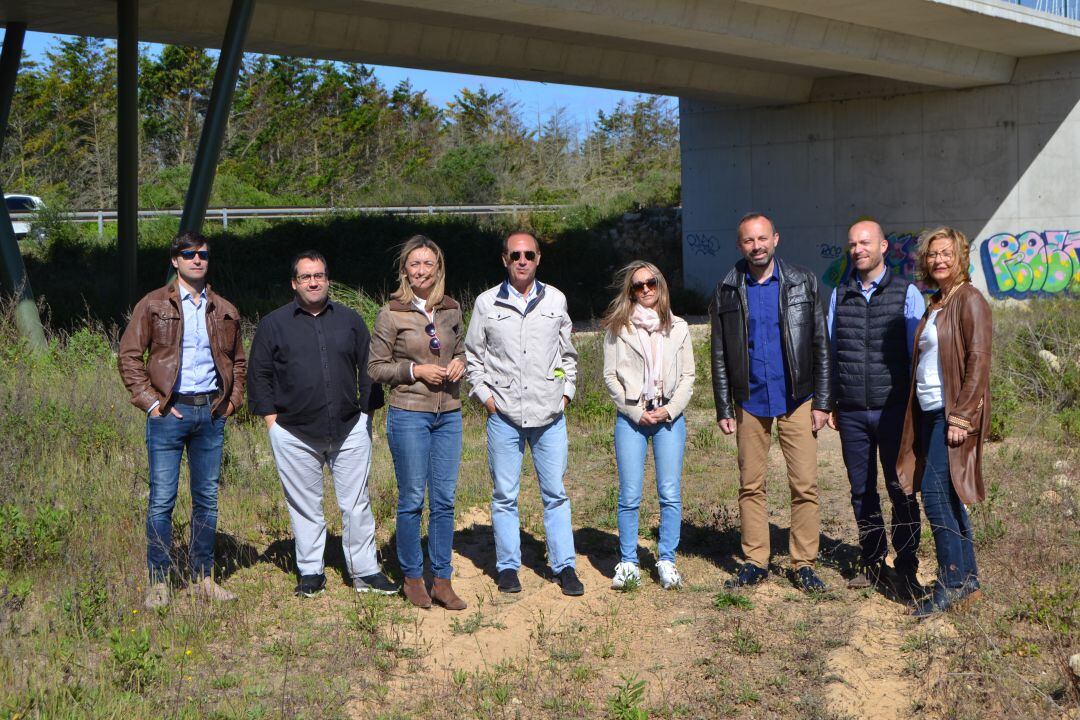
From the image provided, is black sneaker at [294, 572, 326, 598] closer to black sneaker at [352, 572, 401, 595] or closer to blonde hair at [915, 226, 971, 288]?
black sneaker at [352, 572, 401, 595]

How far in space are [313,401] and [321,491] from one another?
572mm

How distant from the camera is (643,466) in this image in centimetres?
632

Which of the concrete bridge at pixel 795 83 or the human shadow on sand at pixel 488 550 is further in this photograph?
the concrete bridge at pixel 795 83

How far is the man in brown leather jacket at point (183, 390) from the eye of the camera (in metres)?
5.66

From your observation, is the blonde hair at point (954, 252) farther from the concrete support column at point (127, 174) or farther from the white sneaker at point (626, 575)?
the concrete support column at point (127, 174)

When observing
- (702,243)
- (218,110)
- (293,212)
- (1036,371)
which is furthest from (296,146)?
(1036,371)

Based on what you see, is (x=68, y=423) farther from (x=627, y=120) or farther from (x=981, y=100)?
(x=627, y=120)

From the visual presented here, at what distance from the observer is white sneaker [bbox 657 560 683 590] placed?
21.0 ft

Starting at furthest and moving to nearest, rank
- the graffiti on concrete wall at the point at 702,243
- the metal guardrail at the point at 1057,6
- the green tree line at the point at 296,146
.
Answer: the green tree line at the point at 296,146 → the graffiti on concrete wall at the point at 702,243 → the metal guardrail at the point at 1057,6

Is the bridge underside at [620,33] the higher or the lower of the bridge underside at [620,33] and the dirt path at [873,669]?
the higher

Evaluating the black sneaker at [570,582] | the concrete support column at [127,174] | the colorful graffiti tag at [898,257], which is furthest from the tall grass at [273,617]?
the colorful graffiti tag at [898,257]

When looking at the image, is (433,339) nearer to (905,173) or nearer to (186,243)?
(186,243)

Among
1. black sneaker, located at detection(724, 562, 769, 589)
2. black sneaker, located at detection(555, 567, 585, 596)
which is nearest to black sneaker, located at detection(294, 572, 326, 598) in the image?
black sneaker, located at detection(555, 567, 585, 596)

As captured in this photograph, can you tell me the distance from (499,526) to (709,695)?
1.80 metres
